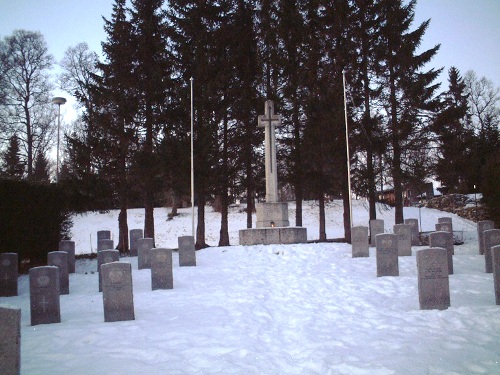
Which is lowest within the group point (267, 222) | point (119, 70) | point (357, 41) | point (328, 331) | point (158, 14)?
point (328, 331)

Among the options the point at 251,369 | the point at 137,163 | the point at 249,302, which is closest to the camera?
the point at 251,369

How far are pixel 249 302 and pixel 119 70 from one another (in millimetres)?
15310

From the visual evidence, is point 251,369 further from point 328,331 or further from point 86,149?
point 86,149

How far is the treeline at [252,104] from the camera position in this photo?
1916 centimetres

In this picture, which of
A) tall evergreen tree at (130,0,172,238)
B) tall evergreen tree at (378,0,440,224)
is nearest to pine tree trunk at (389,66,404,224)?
tall evergreen tree at (378,0,440,224)

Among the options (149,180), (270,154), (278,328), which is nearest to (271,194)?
(270,154)

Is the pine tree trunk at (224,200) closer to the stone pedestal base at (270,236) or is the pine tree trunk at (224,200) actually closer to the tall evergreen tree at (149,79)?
the tall evergreen tree at (149,79)

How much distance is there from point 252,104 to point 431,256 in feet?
49.9

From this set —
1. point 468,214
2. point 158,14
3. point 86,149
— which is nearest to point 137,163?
point 86,149

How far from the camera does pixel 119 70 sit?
1897cm

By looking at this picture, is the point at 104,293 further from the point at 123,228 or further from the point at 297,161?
the point at 297,161

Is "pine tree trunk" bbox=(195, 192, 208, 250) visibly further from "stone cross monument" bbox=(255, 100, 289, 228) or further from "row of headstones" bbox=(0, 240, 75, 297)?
"row of headstones" bbox=(0, 240, 75, 297)

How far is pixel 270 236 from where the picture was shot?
1499 centimetres

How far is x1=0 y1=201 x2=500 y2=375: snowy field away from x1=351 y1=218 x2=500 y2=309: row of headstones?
0.31 metres
